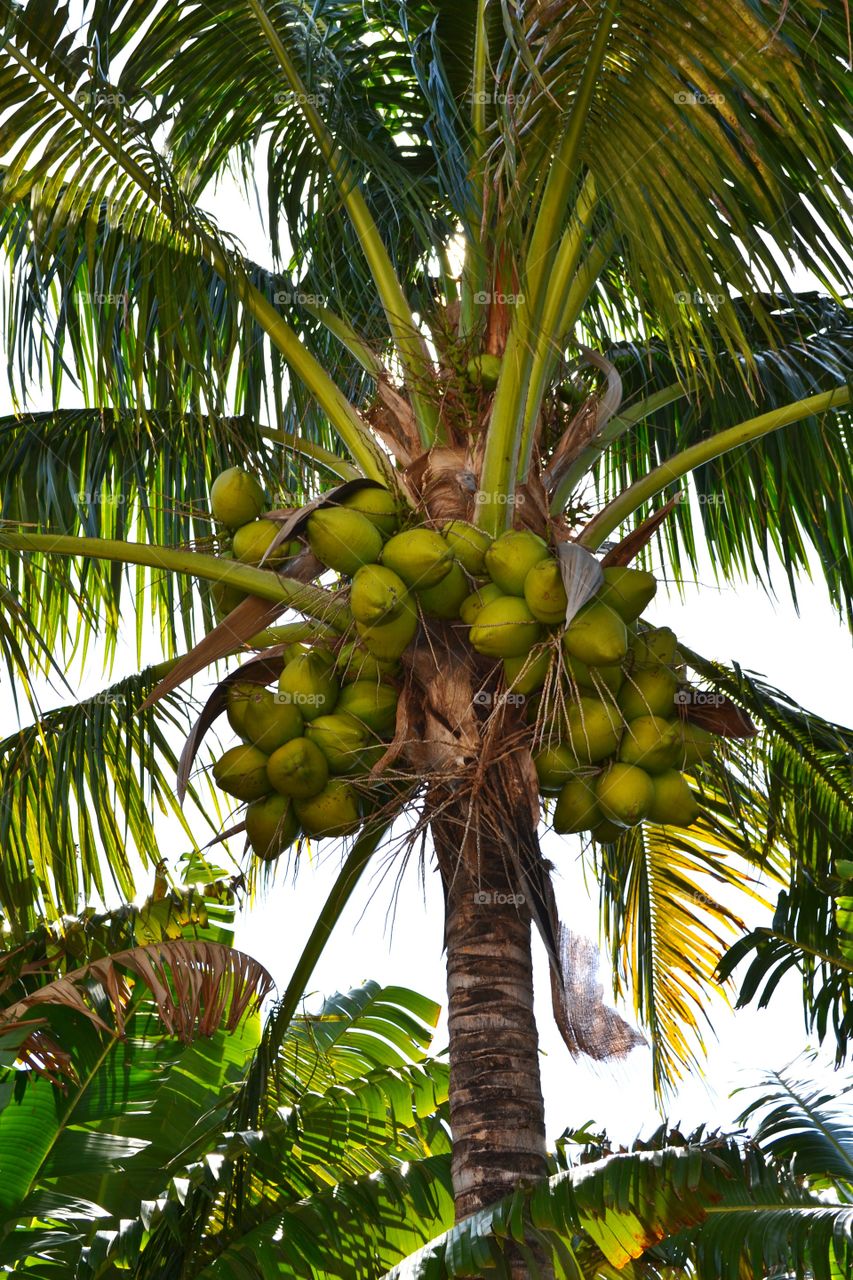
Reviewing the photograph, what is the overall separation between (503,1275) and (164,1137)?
419cm

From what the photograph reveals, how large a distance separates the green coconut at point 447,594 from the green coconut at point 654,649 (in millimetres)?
440

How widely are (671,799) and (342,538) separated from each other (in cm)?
100

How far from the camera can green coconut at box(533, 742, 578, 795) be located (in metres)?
3.19

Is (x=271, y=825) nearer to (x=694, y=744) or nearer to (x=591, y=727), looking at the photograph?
(x=591, y=727)

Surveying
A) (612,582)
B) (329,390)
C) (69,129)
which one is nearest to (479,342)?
(329,390)

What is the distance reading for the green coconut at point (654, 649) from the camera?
3295 mm

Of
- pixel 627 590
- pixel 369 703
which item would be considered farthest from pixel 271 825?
pixel 627 590

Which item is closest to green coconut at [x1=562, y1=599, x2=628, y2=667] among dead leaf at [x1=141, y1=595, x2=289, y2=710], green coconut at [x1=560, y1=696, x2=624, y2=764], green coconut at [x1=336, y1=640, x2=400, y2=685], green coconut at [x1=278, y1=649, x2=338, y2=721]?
green coconut at [x1=560, y1=696, x2=624, y2=764]

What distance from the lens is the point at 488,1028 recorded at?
10.6 ft

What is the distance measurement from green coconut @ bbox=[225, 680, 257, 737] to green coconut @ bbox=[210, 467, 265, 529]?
0.45m

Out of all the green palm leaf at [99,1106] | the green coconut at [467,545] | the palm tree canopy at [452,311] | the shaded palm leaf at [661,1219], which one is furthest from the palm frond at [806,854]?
the green palm leaf at [99,1106]

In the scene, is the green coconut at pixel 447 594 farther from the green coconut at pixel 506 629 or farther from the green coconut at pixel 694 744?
the green coconut at pixel 694 744

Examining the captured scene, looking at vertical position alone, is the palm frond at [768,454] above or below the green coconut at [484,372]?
above

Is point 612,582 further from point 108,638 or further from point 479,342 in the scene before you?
point 108,638
